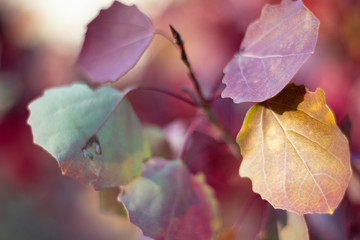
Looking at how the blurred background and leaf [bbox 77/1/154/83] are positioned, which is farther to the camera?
the blurred background

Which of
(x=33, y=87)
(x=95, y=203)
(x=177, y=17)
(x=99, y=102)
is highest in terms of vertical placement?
(x=99, y=102)

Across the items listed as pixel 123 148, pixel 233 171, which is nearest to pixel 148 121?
pixel 233 171

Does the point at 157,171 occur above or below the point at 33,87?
above

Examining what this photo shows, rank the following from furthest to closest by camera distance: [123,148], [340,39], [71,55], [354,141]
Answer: [71,55]
[340,39]
[354,141]
[123,148]

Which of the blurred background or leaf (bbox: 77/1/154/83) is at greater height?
leaf (bbox: 77/1/154/83)

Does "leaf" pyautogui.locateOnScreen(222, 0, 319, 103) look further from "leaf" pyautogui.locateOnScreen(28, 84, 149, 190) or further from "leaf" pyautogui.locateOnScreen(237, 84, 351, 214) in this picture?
"leaf" pyautogui.locateOnScreen(28, 84, 149, 190)

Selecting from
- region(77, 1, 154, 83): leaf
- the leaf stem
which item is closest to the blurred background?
the leaf stem

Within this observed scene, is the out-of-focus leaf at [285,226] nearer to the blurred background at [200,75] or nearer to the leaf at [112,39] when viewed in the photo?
the blurred background at [200,75]

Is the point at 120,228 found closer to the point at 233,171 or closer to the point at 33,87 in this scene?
the point at 33,87
